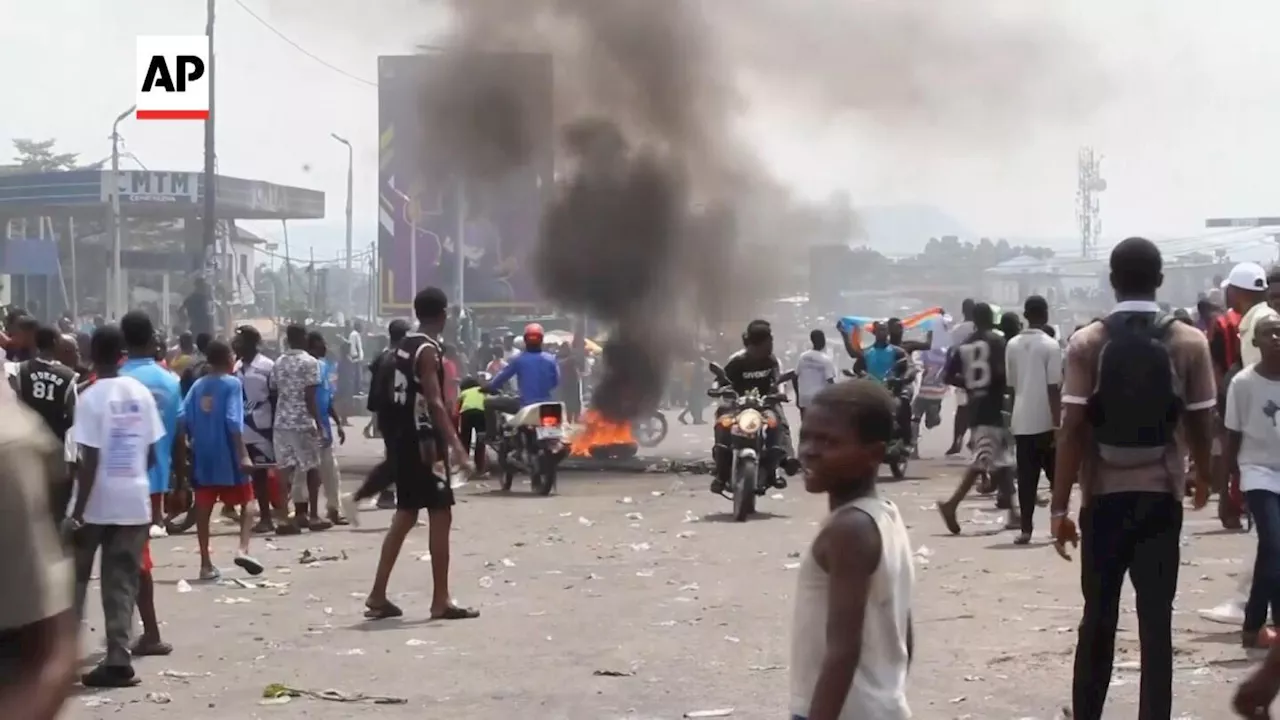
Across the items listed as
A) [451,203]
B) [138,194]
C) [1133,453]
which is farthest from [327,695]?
[138,194]

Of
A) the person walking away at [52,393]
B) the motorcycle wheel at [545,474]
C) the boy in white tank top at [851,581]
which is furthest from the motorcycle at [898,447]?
the boy in white tank top at [851,581]

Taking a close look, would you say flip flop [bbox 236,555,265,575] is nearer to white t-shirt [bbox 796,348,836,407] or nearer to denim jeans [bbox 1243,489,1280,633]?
denim jeans [bbox 1243,489,1280,633]

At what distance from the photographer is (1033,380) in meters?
12.3

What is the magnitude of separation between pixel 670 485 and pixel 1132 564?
1271 cm

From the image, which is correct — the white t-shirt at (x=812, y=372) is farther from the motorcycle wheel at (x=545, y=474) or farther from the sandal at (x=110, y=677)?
the sandal at (x=110, y=677)

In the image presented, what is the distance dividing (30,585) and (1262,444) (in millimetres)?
5965

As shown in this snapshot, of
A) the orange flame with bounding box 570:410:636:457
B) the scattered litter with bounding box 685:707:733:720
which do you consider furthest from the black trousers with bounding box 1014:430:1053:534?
the orange flame with bounding box 570:410:636:457

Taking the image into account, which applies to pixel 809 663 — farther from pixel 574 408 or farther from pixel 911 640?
pixel 574 408

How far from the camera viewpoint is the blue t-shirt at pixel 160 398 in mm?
8734

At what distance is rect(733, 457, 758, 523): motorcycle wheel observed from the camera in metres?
14.7

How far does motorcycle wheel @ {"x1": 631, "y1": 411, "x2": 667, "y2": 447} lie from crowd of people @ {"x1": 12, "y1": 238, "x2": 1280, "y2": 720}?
26.5ft

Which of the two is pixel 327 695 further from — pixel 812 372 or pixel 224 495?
pixel 812 372

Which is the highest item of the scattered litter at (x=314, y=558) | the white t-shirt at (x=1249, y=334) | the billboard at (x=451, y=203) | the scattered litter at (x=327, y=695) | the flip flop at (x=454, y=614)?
the billboard at (x=451, y=203)

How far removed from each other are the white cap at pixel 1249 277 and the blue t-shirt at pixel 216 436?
19.5 feet
